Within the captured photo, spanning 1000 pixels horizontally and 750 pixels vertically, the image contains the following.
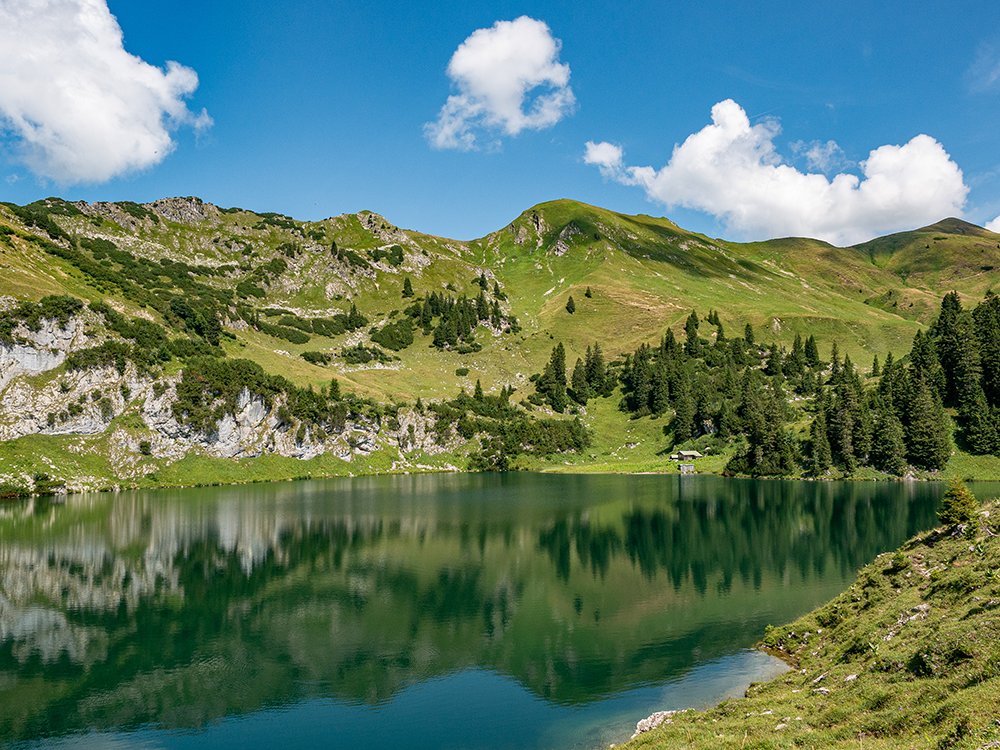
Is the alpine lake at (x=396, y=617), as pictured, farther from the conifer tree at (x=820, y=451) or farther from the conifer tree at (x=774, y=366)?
the conifer tree at (x=774, y=366)

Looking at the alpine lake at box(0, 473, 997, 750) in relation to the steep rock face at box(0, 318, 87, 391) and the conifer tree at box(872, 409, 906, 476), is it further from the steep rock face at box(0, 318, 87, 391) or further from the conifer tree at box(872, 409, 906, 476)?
the steep rock face at box(0, 318, 87, 391)

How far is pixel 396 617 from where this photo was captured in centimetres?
3984

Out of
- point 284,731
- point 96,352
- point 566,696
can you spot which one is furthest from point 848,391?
point 96,352

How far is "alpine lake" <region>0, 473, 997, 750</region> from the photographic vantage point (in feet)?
84.9

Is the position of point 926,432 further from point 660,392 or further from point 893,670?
point 893,670

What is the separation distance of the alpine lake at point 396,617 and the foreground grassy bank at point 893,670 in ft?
11.4

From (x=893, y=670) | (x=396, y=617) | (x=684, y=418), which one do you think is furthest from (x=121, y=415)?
(x=684, y=418)

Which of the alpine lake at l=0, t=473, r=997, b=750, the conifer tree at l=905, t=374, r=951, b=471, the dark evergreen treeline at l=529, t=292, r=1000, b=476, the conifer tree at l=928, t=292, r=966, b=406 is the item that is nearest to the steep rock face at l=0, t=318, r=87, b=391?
the alpine lake at l=0, t=473, r=997, b=750

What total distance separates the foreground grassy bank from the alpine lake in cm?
349

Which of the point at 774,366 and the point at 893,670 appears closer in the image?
the point at 893,670

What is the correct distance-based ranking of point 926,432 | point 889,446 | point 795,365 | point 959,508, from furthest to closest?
point 795,365, point 889,446, point 926,432, point 959,508

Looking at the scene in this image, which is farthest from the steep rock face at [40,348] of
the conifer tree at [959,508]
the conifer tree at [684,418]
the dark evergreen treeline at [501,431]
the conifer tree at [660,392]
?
the conifer tree at [660,392]

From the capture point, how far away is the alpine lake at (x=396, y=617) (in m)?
25.9

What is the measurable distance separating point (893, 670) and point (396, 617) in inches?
Result: 1171
